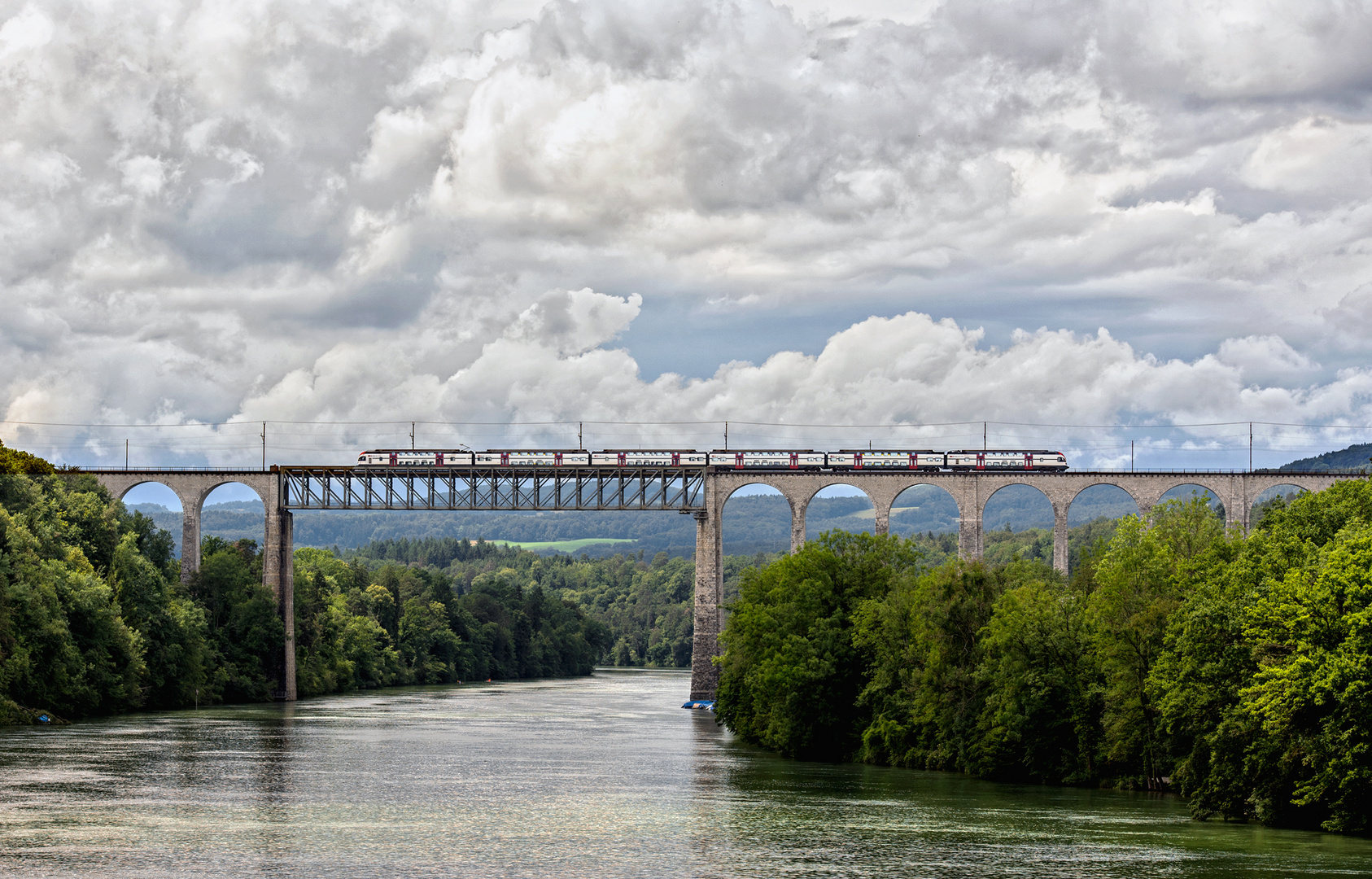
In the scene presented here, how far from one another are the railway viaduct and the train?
2.31 feet

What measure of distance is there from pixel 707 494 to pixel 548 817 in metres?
58.9

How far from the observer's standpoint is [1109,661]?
169ft

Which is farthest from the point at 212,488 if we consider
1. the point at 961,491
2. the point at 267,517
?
the point at 961,491

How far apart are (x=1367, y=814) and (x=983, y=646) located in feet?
64.8

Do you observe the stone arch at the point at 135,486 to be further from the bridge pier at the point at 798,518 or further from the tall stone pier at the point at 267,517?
the bridge pier at the point at 798,518

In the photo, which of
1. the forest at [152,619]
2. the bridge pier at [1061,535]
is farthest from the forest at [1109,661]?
the forest at [152,619]

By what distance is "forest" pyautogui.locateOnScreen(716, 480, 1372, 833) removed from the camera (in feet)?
131

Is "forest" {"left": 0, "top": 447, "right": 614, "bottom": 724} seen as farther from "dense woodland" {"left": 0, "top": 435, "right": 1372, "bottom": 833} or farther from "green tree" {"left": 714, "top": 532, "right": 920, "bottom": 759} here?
"green tree" {"left": 714, "top": 532, "right": 920, "bottom": 759}

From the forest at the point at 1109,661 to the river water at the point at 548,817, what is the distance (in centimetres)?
186

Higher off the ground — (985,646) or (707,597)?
(707,597)

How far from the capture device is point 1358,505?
47688 mm

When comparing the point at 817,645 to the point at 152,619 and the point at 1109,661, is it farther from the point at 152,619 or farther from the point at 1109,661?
the point at 152,619

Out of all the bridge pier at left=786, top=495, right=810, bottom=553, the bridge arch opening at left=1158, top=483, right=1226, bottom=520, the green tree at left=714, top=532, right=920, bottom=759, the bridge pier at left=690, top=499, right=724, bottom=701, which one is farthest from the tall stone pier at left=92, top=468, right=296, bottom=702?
the bridge arch opening at left=1158, top=483, right=1226, bottom=520

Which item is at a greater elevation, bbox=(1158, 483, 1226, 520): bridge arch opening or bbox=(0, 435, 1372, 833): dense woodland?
bbox=(1158, 483, 1226, 520): bridge arch opening
